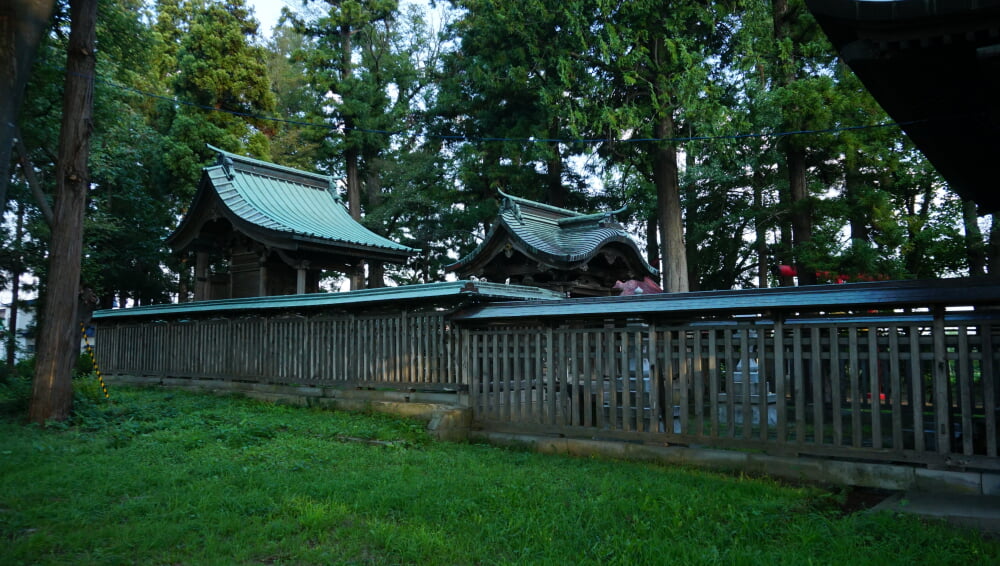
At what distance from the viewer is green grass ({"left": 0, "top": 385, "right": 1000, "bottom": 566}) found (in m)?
4.93

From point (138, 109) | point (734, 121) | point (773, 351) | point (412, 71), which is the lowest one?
point (773, 351)

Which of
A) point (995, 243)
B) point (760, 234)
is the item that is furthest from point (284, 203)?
point (995, 243)

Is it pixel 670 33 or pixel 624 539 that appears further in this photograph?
pixel 670 33

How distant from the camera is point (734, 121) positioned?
19.1 meters

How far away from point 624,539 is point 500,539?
98 cm

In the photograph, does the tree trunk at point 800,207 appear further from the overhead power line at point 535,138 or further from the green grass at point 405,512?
the green grass at point 405,512

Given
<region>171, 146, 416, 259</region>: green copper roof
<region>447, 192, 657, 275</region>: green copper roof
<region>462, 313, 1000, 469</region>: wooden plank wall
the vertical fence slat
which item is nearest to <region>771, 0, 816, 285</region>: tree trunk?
<region>447, 192, 657, 275</region>: green copper roof

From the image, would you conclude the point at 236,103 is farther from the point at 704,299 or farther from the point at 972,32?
the point at 972,32

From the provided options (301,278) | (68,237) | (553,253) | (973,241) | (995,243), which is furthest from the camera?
(301,278)

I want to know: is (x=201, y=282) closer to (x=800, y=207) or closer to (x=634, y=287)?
(x=634, y=287)

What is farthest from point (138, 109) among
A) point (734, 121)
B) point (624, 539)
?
A: point (624, 539)

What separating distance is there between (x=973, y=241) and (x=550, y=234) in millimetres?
Answer: 10345

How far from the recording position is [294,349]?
14.1 metres

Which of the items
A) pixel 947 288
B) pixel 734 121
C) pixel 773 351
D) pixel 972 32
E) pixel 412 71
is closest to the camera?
pixel 972 32
